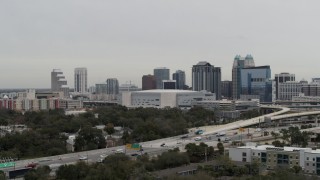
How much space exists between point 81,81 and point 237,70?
2939 cm

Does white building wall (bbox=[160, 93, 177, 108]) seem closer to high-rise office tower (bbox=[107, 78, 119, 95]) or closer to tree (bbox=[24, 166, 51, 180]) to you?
high-rise office tower (bbox=[107, 78, 119, 95])

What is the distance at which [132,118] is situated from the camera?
30344 millimetres

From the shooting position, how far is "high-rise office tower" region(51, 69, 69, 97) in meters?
67.1

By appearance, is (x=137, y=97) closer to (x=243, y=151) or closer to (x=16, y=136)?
(x=16, y=136)

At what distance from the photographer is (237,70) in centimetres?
6688

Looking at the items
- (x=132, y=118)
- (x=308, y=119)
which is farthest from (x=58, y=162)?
(x=308, y=119)

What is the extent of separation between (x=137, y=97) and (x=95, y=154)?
33.8 m

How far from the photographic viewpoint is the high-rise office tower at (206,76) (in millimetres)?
66250

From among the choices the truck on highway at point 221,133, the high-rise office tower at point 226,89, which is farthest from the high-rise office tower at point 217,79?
the truck on highway at point 221,133

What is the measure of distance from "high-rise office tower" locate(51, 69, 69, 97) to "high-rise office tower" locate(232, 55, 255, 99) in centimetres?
2161

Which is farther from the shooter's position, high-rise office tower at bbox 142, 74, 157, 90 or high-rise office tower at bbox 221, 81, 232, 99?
high-rise office tower at bbox 142, 74, 157, 90

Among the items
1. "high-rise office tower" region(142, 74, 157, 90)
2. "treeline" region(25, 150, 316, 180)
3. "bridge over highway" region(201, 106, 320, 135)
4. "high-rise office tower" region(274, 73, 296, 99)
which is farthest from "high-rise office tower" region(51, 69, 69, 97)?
"treeline" region(25, 150, 316, 180)

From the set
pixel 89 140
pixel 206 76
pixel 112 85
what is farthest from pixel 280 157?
pixel 112 85

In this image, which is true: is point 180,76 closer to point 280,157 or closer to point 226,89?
point 226,89
